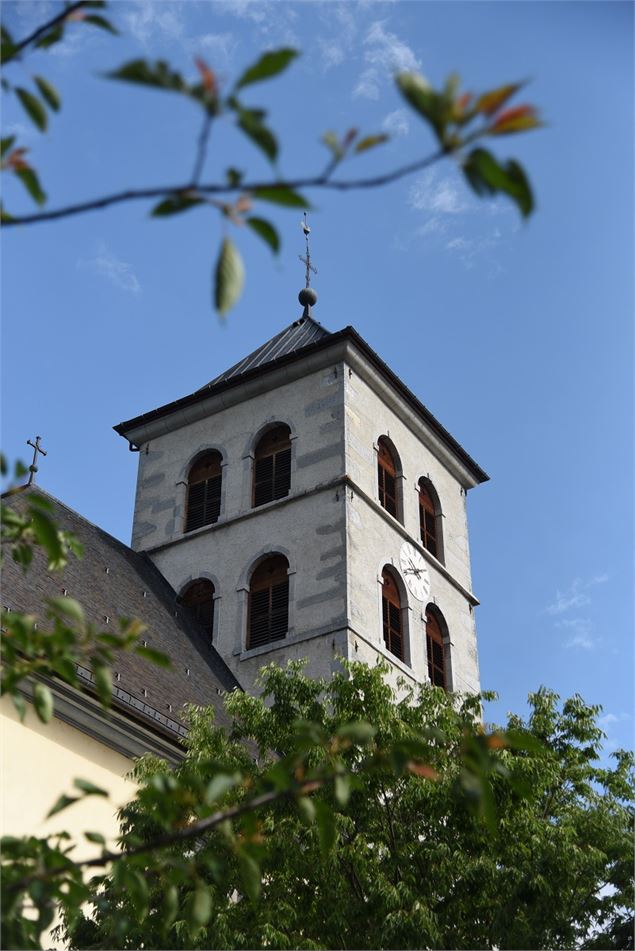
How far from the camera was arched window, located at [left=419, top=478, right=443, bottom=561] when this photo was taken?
24.6m

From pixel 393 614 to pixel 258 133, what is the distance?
19.7 meters

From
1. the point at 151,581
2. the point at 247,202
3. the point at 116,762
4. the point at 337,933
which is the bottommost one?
the point at 247,202

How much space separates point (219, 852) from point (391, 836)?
1592 mm

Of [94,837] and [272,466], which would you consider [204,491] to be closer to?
[272,466]

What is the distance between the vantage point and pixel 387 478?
2388 centimetres

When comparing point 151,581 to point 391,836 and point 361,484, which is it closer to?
point 361,484

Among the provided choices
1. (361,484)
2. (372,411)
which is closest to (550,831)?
(361,484)

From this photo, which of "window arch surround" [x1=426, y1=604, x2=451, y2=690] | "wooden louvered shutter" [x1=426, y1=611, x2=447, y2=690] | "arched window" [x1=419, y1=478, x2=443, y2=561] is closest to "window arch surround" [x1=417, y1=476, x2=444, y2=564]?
"arched window" [x1=419, y1=478, x2=443, y2=561]

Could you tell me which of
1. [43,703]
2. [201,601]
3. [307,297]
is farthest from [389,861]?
[307,297]

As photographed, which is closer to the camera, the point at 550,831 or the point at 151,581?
the point at 550,831

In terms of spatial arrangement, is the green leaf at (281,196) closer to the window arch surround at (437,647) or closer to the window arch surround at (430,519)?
the window arch surround at (437,647)

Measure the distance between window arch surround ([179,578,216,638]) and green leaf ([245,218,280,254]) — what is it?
19489 millimetres

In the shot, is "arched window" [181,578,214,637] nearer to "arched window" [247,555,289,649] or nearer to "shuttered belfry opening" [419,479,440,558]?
"arched window" [247,555,289,649]

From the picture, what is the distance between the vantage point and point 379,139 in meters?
2.59
